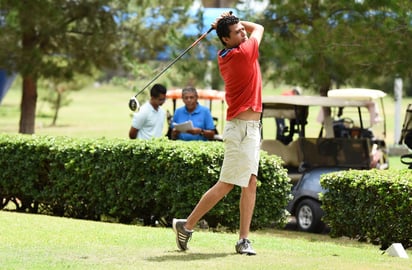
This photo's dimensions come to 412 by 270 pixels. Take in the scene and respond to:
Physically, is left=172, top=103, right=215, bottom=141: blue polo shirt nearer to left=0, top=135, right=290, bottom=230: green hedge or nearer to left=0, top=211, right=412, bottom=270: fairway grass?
left=0, top=135, right=290, bottom=230: green hedge

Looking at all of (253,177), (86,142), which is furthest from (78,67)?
(253,177)

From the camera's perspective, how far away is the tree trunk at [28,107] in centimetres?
2425

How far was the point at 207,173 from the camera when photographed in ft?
32.4

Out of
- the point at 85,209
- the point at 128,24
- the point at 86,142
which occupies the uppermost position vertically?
the point at 128,24

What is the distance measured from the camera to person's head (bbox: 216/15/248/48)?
7.17 metres

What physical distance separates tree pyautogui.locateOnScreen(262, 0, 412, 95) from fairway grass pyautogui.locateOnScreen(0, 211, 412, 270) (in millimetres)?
6191

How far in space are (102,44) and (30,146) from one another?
1128cm

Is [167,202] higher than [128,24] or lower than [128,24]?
lower

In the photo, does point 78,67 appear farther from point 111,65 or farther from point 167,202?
point 167,202

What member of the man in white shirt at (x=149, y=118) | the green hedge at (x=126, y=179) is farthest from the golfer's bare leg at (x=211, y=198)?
the man in white shirt at (x=149, y=118)

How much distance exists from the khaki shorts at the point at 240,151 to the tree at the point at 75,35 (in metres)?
13.9

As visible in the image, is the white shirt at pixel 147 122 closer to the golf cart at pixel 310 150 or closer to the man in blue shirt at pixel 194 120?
the man in blue shirt at pixel 194 120

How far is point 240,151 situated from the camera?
728 centimetres

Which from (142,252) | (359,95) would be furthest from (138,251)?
(359,95)
